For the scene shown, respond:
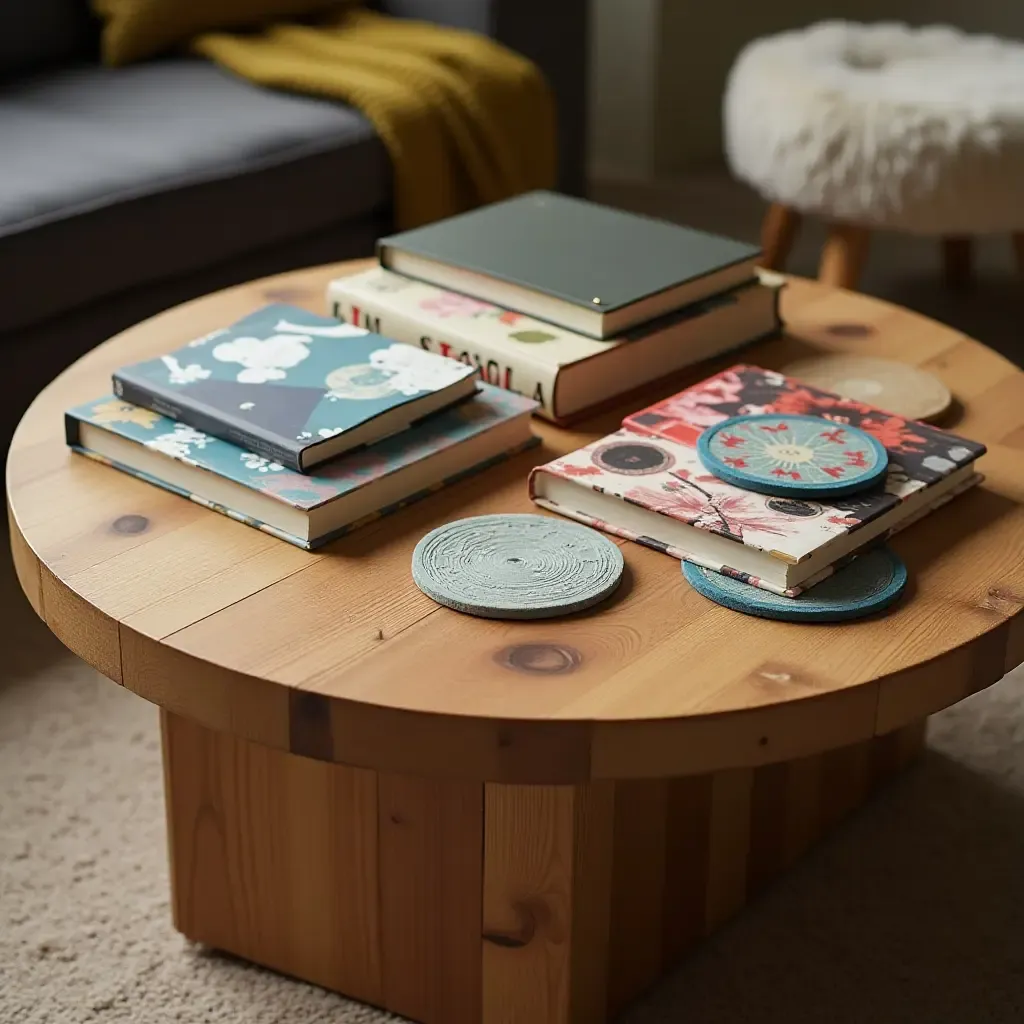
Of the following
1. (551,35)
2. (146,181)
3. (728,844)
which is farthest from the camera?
(551,35)

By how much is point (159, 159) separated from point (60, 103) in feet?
1.05

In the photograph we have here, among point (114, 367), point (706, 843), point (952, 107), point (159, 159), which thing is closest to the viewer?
point (706, 843)

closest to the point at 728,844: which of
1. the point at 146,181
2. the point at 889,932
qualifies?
the point at 889,932

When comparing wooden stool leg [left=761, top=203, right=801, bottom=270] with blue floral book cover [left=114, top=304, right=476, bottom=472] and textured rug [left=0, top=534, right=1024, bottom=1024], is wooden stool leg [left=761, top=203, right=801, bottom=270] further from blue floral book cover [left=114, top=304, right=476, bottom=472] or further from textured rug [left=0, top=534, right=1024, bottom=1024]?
blue floral book cover [left=114, top=304, right=476, bottom=472]

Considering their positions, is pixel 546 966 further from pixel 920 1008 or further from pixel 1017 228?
pixel 1017 228

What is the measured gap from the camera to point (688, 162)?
3268 millimetres

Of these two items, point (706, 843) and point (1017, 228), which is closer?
point (706, 843)

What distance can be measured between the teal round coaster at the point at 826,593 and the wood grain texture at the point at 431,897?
20 centimetres

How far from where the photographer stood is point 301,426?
107cm

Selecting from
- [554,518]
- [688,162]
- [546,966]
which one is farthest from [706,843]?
[688,162]

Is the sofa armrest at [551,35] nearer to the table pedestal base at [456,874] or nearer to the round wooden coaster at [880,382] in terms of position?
the round wooden coaster at [880,382]

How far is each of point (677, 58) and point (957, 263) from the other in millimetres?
814

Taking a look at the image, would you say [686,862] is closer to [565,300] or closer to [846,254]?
[565,300]

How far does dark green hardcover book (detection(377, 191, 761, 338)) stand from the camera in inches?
48.9
